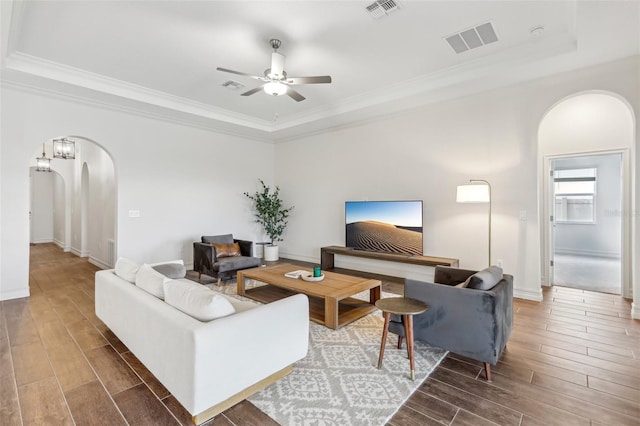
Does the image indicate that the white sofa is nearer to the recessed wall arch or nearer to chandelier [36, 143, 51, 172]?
the recessed wall arch

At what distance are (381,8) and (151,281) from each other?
3270 mm

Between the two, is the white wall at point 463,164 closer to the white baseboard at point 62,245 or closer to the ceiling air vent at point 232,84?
the ceiling air vent at point 232,84

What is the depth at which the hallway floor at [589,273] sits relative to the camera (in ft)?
16.1

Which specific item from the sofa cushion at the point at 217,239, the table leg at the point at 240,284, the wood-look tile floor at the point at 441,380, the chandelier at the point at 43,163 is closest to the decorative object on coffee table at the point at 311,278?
the table leg at the point at 240,284

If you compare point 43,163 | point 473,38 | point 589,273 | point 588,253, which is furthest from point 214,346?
point 43,163

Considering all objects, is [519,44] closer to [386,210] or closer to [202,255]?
[386,210]

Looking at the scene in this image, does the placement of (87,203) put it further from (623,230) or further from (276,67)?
(623,230)

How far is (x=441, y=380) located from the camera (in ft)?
7.63

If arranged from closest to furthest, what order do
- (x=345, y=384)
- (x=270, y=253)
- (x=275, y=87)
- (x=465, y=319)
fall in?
1. (x=345, y=384)
2. (x=465, y=319)
3. (x=275, y=87)
4. (x=270, y=253)

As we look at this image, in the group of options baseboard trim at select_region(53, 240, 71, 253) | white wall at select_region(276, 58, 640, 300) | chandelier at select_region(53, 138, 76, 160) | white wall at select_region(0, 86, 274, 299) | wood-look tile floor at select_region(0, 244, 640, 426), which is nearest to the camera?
wood-look tile floor at select_region(0, 244, 640, 426)

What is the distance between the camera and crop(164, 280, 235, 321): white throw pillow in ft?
6.50

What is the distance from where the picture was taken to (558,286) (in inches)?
195

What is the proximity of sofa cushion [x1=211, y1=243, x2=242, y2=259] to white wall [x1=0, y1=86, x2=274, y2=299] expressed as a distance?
1270mm

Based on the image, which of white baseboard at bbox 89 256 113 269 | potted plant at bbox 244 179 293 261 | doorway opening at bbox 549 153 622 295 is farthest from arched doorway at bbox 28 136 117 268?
doorway opening at bbox 549 153 622 295
